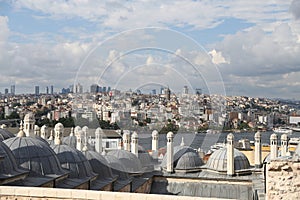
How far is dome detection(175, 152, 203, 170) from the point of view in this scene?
16.3 m

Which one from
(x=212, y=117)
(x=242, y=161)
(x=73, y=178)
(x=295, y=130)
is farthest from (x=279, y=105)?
(x=73, y=178)

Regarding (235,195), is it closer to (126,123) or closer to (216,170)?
(216,170)

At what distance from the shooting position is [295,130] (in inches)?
1821

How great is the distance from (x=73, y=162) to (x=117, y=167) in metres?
2.46

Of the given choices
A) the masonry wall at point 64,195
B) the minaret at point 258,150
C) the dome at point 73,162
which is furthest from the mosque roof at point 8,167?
the minaret at point 258,150

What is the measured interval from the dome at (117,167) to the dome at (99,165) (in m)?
0.62

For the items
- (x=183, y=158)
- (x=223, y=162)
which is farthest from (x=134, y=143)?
(x=223, y=162)

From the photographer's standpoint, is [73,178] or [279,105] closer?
[73,178]

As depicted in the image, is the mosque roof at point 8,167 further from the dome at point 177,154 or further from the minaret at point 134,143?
the dome at point 177,154

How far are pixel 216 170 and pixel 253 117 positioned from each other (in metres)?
22.8

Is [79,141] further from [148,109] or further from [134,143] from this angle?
[148,109]

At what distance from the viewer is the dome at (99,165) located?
12.1m

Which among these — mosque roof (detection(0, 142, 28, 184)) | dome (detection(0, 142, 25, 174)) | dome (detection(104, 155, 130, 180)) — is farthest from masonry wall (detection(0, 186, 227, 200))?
dome (detection(104, 155, 130, 180))

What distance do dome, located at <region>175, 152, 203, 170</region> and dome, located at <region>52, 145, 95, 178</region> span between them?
5653 mm
